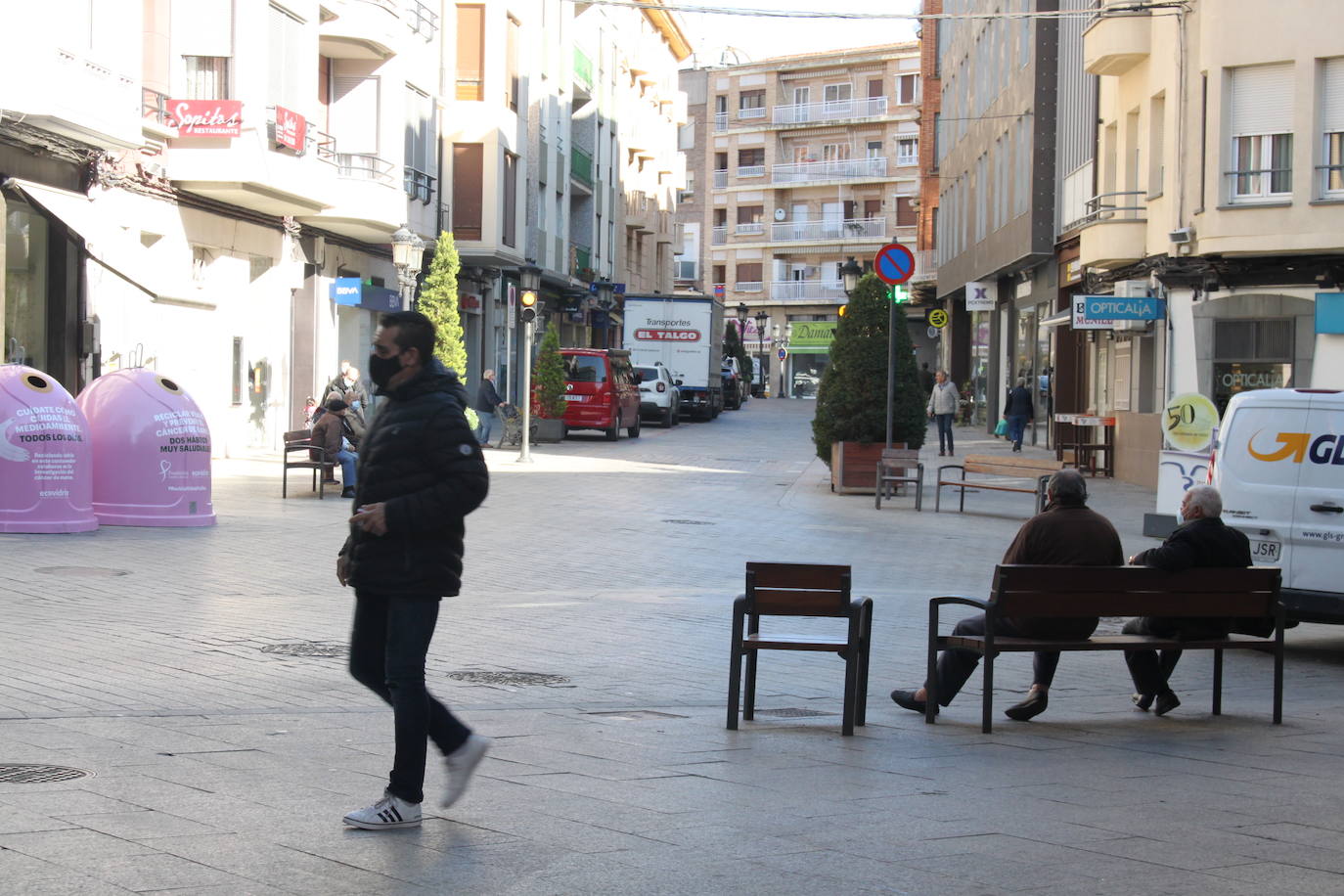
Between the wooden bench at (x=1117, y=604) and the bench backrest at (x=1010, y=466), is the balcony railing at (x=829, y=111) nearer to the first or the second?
the bench backrest at (x=1010, y=466)

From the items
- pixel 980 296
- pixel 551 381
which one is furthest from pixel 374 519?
pixel 980 296

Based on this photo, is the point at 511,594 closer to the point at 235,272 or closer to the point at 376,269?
the point at 235,272

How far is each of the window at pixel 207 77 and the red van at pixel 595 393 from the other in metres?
12.7

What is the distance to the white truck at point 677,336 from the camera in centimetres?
4978

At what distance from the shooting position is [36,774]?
626 centimetres

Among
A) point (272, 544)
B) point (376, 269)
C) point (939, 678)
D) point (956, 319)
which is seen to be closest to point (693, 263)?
point (956, 319)

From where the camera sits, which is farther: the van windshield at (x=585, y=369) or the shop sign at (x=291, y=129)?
the van windshield at (x=585, y=369)

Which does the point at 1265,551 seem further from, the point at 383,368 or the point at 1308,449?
the point at 383,368

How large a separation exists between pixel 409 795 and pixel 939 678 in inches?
141

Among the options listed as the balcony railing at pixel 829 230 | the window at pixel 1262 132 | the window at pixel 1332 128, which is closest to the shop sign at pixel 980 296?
the window at pixel 1262 132

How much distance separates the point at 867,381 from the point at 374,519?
698 inches

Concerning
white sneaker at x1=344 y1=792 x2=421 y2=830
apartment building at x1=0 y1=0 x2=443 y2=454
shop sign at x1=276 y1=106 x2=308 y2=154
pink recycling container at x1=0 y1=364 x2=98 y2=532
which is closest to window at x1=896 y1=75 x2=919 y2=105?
apartment building at x1=0 y1=0 x2=443 y2=454

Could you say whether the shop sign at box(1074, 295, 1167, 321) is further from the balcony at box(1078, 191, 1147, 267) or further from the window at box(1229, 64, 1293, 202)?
the window at box(1229, 64, 1293, 202)

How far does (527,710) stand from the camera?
26.7 feet
